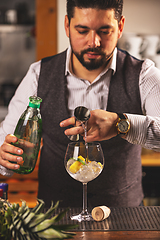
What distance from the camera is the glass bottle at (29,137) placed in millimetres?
1155

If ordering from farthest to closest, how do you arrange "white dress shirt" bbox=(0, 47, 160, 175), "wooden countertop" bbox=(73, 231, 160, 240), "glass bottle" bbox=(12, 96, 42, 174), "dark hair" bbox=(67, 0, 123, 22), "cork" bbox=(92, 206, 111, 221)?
1. "white dress shirt" bbox=(0, 47, 160, 175)
2. "dark hair" bbox=(67, 0, 123, 22)
3. "glass bottle" bbox=(12, 96, 42, 174)
4. "cork" bbox=(92, 206, 111, 221)
5. "wooden countertop" bbox=(73, 231, 160, 240)

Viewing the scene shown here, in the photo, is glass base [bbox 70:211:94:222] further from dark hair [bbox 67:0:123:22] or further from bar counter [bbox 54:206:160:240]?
dark hair [bbox 67:0:123:22]

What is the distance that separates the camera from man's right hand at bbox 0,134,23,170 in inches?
44.0

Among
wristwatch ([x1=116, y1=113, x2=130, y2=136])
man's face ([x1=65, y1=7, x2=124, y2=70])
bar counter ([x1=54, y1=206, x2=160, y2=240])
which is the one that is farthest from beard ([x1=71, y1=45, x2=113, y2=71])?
bar counter ([x1=54, y1=206, x2=160, y2=240])

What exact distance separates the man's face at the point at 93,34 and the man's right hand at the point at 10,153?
516mm

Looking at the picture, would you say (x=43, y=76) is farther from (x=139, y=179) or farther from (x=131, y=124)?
(x=139, y=179)

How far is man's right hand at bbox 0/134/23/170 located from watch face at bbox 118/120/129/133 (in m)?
0.39

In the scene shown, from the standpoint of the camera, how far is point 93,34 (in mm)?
1339

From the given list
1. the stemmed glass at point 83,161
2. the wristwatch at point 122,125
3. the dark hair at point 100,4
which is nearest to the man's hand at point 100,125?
the wristwatch at point 122,125

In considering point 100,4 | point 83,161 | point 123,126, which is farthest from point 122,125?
point 100,4

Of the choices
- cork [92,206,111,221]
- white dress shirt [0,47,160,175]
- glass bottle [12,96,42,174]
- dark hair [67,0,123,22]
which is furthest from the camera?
white dress shirt [0,47,160,175]

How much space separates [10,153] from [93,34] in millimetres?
621

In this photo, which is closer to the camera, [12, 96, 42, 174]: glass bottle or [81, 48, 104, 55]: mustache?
[12, 96, 42, 174]: glass bottle

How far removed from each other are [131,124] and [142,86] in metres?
0.33
